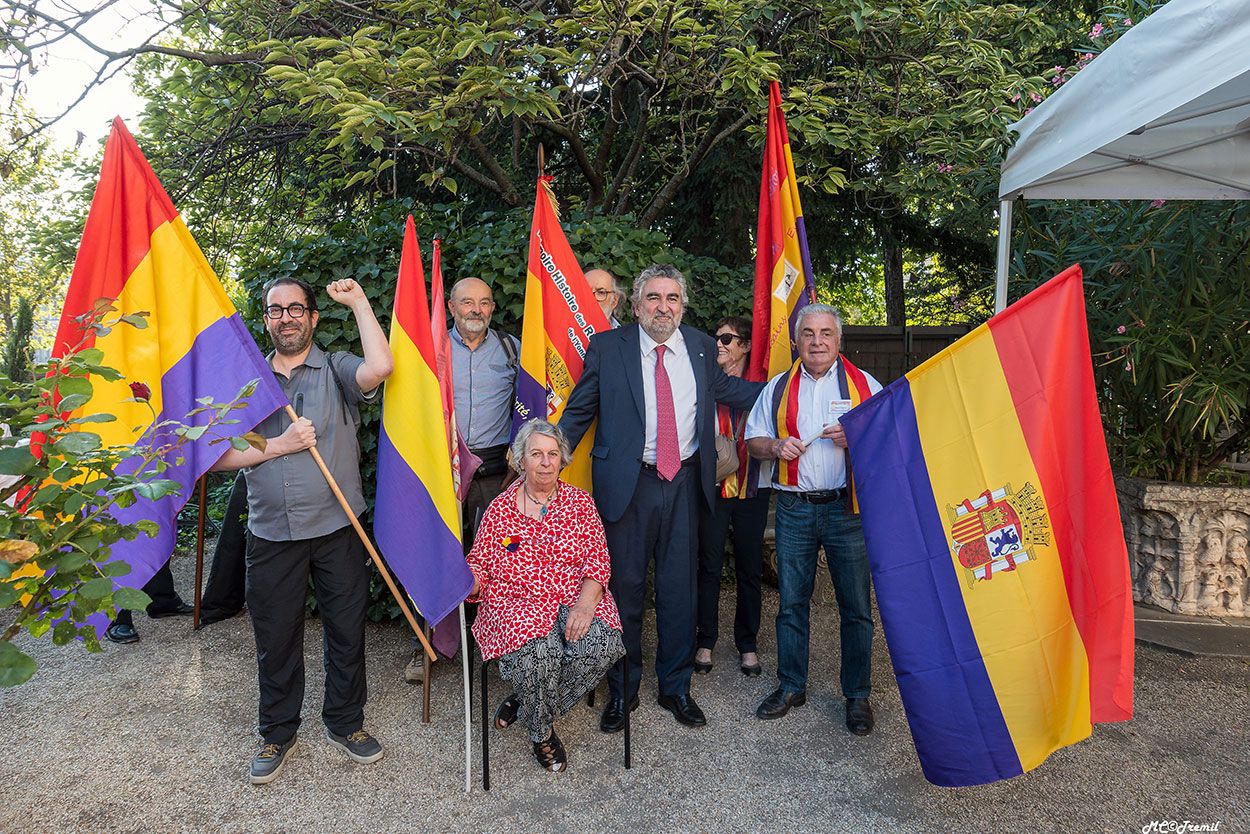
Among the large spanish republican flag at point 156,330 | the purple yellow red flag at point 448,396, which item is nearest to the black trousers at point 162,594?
the large spanish republican flag at point 156,330

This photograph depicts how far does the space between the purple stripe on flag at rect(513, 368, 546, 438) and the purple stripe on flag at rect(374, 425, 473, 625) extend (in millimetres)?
742

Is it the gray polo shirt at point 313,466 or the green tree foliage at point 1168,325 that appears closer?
the gray polo shirt at point 313,466

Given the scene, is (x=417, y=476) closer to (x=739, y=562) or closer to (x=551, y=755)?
(x=551, y=755)

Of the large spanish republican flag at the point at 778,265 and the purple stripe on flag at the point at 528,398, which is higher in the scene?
the large spanish republican flag at the point at 778,265

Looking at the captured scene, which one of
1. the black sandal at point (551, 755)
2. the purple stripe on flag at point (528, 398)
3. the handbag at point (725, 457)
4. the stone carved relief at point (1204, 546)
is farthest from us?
the stone carved relief at point (1204, 546)

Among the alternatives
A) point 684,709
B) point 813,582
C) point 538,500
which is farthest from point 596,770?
point 813,582

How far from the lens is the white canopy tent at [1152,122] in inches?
103

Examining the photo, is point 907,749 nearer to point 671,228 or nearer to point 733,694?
point 733,694

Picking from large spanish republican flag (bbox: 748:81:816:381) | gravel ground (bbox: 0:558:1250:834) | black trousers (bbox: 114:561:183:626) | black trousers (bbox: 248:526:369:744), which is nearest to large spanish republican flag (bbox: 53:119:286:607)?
black trousers (bbox: 248:526:369:744)

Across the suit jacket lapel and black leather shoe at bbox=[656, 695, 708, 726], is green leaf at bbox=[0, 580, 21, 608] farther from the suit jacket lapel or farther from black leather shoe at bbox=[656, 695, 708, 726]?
black leather shoe at bbox=[656, 695, 708, 726]

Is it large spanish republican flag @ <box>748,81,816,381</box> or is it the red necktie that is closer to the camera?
the red necktie

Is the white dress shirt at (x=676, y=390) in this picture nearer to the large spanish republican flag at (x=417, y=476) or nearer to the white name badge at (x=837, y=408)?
the white name badge at (x=837, y=408)

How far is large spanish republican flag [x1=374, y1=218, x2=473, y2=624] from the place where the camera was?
314 cm

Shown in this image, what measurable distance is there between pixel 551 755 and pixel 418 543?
993 mm
